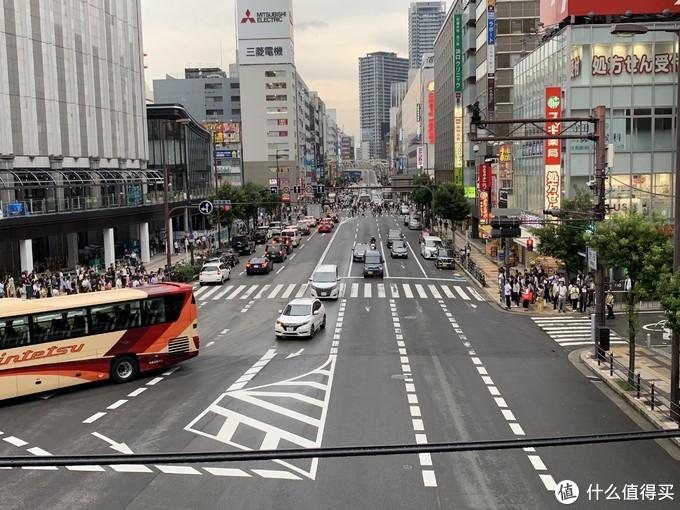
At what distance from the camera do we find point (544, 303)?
130 ft

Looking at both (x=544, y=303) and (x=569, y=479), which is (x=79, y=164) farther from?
(x=569, y=479)

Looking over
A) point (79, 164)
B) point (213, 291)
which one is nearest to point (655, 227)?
point (213, 291)

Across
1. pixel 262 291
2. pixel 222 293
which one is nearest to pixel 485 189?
pixel 262 291

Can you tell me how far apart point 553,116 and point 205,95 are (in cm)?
14898

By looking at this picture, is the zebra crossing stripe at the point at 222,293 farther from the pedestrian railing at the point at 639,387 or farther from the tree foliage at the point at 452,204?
the tree foliage at the point at 452,204

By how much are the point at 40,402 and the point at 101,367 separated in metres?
2.14

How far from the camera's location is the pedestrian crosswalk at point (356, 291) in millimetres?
43906

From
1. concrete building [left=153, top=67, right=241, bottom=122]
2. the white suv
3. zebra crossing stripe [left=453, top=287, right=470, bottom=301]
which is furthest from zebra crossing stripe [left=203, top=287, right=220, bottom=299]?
concrete building [left=153, top=67, right=241, bottom=122]

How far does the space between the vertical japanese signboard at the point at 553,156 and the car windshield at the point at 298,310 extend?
69.4 feet

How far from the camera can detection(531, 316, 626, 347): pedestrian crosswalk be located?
1171 inches

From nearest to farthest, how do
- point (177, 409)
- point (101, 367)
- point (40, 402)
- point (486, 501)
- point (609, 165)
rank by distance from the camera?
point (486, 501), point (177, 409), point (40, 402), point (101, 367), point (609, 165)

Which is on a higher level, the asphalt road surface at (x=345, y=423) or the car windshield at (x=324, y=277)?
the car windshield at (x=324, y=277)

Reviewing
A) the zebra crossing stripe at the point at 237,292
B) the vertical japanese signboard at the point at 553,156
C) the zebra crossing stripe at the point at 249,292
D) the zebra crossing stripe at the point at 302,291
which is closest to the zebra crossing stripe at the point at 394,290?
the zebra crossing stripe at the point at 302,291

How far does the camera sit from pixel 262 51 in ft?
538
